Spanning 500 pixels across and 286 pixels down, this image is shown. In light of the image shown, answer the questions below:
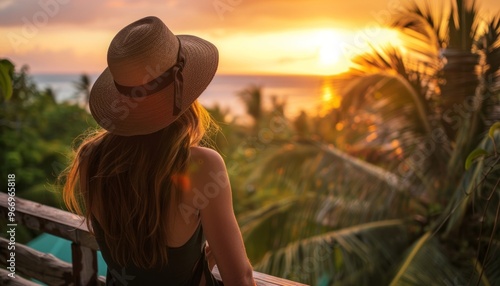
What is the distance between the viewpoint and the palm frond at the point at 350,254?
4.75m

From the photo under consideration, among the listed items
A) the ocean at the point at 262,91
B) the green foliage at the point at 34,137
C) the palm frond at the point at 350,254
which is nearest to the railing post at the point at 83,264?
the ocean at the point at 262,91

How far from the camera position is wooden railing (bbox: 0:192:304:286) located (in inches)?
75.4

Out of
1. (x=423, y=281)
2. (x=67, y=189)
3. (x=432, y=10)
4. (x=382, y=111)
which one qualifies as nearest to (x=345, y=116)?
(x=382, y=111)

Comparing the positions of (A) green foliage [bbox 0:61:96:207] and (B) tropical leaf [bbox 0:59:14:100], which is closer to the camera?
(B) tropical leaf [bbox 0:59:14:100]

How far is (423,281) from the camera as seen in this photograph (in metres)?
3.67

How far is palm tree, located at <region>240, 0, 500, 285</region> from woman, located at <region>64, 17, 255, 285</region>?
120 inches

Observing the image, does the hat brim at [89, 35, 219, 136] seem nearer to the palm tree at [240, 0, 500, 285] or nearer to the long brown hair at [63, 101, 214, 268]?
the long brown hair at [63, 101, 214, 268]

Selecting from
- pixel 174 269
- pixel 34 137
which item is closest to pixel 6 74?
pixel 174 269

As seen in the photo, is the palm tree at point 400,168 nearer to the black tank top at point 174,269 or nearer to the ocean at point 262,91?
the ocean at point 262,91

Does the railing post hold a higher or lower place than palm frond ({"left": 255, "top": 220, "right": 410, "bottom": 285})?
higher

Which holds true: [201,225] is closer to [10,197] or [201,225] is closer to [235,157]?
[10,197]

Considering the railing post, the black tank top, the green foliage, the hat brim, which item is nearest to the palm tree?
the railing post

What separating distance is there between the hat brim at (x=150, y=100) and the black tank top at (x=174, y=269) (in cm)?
27

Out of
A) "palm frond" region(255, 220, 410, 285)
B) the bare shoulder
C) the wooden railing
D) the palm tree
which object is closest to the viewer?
the bare shoulder
